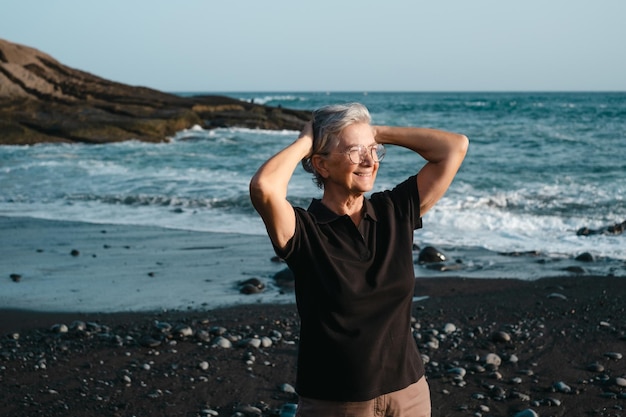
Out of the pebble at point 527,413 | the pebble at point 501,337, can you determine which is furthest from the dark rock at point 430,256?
the pebble at point 527,413

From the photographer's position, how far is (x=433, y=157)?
3.25 meters

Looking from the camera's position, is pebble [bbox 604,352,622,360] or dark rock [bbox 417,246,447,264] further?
dark rock [bbox 417,246,447,264]

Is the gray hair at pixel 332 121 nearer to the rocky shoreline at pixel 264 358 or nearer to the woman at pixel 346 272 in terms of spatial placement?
the woman at pixel 346 272

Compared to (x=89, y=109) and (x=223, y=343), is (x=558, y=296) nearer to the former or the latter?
(x=223, y=343)

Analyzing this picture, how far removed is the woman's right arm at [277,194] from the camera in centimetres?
282

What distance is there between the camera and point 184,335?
23.1 ft

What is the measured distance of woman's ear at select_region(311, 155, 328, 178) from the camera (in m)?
3.04

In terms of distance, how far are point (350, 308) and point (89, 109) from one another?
38150 millimetres

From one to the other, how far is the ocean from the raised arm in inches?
268

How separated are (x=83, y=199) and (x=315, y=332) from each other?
51.9ft

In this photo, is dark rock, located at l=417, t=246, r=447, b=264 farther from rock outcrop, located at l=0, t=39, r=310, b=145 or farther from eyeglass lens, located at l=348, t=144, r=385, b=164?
rock outcrop, located at l=0, t=39, r=310, b=145

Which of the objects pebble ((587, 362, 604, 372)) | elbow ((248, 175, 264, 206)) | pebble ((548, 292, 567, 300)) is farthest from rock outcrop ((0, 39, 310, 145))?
elbow ((248, 175, 264, 206))

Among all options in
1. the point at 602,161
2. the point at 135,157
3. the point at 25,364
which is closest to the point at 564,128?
the point at 602,161

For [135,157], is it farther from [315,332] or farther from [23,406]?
[315,332]
